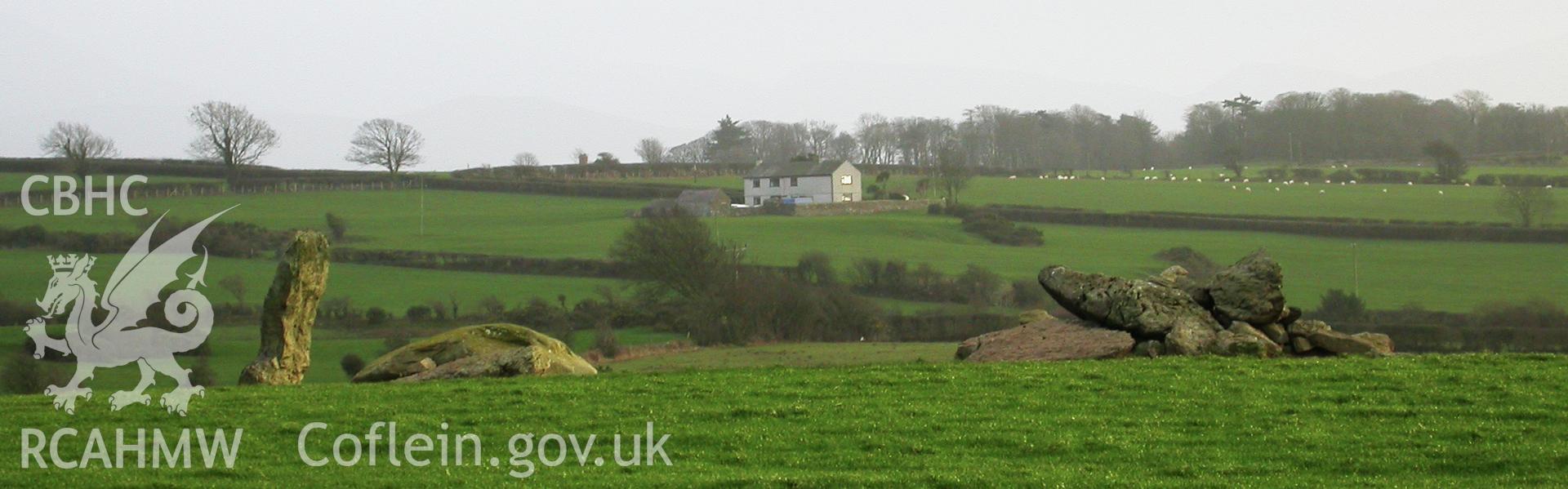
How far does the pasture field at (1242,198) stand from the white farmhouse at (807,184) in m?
4.92

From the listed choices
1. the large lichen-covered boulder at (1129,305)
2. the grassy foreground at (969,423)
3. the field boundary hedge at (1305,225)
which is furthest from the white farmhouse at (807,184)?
Result: the grassy foreground at (969,423)

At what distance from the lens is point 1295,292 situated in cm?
6519

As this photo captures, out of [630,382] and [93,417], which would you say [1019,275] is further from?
[93,417]

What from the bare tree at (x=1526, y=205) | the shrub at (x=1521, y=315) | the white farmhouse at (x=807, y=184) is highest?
the white farmhouse at (x=807, y=184)

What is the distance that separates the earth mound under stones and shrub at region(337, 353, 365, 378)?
24082mm

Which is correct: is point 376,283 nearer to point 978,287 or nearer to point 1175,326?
point 978,287

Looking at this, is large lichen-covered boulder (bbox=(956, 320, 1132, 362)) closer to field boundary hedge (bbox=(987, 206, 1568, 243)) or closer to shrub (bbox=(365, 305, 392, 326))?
shrub (bbox=(365, 305, 392, 326))

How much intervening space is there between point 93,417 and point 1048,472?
12.0 m

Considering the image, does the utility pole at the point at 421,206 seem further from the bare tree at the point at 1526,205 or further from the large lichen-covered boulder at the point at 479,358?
the bare tree at the point at 1526,205

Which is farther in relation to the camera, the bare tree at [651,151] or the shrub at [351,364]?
the bare tree at [651,151]

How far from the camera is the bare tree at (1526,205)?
82500 millimetres

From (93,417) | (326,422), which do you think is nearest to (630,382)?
(326,422)

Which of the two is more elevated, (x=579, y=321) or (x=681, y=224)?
(x=681, y=224)

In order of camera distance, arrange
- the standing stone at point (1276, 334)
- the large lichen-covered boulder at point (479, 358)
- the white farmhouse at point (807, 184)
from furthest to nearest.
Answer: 1. the white farmhouse at point (807, 184)
2. the standing stone at point (1276, 334)
3. the large lichen-covered boulder at point (479, 358)
